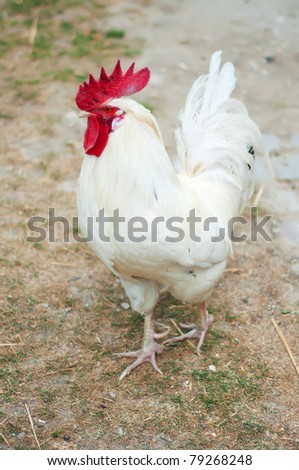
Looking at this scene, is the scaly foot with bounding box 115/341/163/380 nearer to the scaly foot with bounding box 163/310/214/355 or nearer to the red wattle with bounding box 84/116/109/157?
the scaly foot with bounding box 163/310/214/355

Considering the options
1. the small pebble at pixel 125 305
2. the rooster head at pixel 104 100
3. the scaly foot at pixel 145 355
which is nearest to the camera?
the rooster head at pixel 104 100

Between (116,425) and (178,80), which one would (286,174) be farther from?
(116,425)

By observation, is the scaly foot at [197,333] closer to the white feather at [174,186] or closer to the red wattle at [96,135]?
the white feather at [174,186]

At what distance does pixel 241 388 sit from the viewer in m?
3.89

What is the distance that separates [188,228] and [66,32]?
17.7 ft

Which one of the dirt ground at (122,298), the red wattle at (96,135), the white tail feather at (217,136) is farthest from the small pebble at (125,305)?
the red wattle at (96,135)

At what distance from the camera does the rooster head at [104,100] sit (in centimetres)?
329

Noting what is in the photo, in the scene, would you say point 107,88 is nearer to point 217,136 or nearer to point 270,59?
point 217,136

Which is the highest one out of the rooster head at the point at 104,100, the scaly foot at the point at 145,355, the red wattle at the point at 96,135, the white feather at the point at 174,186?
the rooster head at the point at 104,100

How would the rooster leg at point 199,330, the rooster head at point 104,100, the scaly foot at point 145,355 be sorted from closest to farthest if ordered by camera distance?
the rooster head at point 104,100
the scaly foot at point 145,355
the rooster leg at point 199,330

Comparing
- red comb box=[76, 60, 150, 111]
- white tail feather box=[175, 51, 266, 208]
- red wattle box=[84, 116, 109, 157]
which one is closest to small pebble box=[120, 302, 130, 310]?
white tail feather box=[175, 51, 266, 208]

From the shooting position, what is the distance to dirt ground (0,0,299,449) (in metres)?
3.67

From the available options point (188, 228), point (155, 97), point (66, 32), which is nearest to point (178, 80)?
point (155, 97)

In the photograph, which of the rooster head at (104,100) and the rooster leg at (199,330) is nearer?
the rooster head at (104,100)
